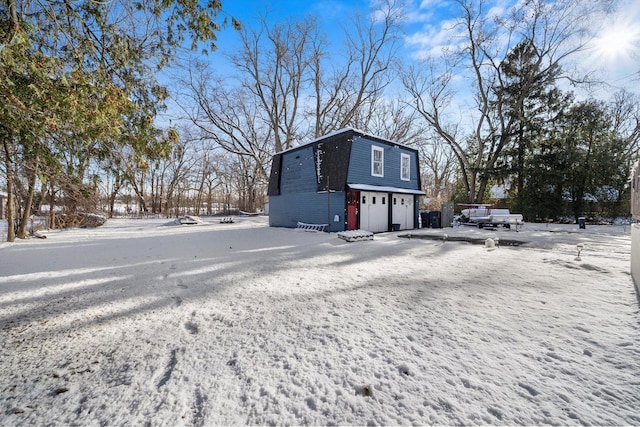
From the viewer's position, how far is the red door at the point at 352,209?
11812 millimetres

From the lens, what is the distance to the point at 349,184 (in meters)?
11.8

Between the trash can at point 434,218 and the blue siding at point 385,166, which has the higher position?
the blue siding at point 385,166

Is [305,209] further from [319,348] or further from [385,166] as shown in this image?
[319,348]

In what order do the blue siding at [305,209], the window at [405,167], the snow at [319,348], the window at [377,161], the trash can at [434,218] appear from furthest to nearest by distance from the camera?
the trash can at [434,218] < the window at [405,167] < the window at [377,161] < the blue siding at [305,209] < the snow at [319,348]

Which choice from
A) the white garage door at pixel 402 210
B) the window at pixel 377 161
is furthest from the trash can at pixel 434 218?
the window at pixel 377 161

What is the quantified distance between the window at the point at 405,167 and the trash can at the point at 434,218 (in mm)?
2638

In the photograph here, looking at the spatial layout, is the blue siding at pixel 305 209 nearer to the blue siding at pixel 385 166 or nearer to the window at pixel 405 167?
the blue siding at pixel 385 166

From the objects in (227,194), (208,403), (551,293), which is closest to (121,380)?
(208,403)

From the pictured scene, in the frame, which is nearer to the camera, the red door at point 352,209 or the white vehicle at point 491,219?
the red door at point 352,209

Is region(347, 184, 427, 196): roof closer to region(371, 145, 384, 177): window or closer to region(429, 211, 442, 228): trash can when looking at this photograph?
region(371, 145, 384, 177): window

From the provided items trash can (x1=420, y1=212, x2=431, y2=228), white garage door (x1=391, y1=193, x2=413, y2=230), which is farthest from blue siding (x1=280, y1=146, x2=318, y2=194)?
trash can (x1=420, y1=212, x2=431, y2=228)

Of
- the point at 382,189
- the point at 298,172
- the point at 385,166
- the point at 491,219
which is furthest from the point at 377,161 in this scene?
the point at 491,219

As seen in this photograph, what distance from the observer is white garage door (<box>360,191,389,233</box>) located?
12336mm

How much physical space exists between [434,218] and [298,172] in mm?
8312
